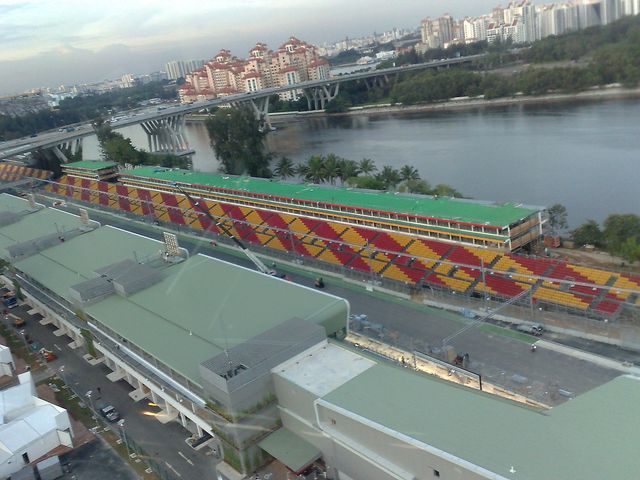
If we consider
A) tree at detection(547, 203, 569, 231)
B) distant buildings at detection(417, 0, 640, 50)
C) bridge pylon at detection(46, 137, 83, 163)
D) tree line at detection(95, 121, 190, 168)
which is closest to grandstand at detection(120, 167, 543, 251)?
tree at detection(547, 203, 569, 231)

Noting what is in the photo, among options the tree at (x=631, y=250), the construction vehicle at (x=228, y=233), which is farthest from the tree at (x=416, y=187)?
the tree at (x=631, y=250)

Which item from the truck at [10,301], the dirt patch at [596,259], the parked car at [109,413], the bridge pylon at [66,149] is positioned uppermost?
the bridge pylon at [66,149]

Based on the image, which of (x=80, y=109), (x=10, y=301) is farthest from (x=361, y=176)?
(x=80, y=109)

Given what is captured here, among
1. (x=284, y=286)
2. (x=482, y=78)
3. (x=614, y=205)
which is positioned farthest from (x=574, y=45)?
(x=284, y=286)

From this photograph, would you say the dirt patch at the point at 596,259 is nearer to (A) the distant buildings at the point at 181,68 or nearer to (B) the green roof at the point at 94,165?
(B) the green roof at the point at 94,165

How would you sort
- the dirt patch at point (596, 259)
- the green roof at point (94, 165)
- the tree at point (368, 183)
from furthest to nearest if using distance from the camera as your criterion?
the green roof at point (94, 165)
the tree at point (368, 183)
the dirt patch at point (596, 259)
